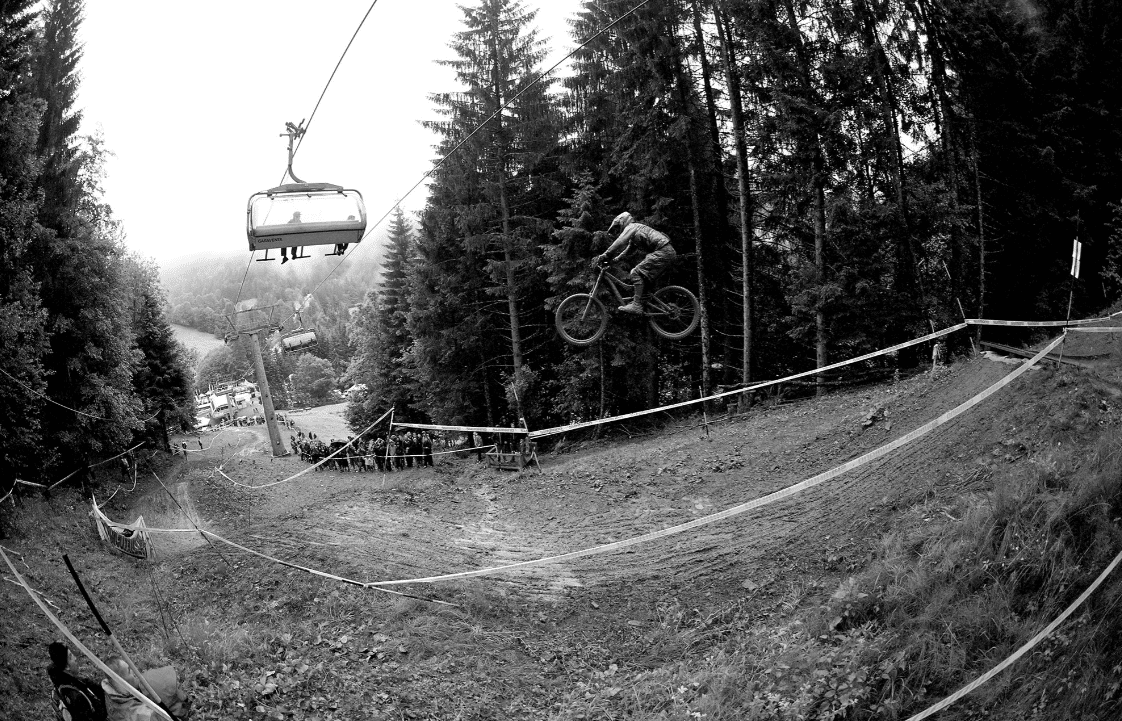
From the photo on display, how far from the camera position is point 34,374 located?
15.0 m

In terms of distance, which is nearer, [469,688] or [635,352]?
[469,688]

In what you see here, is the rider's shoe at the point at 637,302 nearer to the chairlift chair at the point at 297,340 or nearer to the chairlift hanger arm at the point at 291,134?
the chairlift hanger arm at the point at 291,134

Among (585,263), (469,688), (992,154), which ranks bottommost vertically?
(469,688)

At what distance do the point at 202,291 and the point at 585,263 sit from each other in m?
208

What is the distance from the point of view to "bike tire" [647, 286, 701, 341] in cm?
993

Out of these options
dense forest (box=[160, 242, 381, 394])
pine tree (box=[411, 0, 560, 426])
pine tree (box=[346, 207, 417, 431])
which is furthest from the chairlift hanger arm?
dense forest (box=[160, 242, 381, 394])

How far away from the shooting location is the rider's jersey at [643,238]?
9.24 m

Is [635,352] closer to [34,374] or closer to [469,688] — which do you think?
[469,688]

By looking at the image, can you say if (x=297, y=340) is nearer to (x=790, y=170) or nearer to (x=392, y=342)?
(x=392, y=342)

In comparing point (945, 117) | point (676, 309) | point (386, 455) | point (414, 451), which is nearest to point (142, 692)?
point (676, 309)

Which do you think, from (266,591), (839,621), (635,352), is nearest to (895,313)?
(635,352)

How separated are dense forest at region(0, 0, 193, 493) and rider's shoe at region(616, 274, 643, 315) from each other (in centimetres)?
1410

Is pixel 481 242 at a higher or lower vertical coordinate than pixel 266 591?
higher

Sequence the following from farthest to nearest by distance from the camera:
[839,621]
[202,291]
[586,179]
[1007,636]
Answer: [202,291] < [586,179] < [839,621] < [1007,636]
